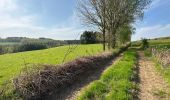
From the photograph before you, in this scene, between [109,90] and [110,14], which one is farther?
[110,14]

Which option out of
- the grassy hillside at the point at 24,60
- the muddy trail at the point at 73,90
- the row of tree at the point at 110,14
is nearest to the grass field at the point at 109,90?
the muddy trail at the point at 73,90

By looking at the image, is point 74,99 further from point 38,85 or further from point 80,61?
point 80,61

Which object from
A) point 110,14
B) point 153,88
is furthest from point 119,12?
point 153,88

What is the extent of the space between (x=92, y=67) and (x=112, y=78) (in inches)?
145

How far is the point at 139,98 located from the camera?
11398mm

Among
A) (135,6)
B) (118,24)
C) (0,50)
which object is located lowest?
(0,50)

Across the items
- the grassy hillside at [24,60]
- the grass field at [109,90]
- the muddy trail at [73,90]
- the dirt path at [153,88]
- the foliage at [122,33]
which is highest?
the foliage at [122,33]

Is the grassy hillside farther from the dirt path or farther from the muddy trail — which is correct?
the dirt path

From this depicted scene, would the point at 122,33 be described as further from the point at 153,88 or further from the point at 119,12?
the point at 153,88

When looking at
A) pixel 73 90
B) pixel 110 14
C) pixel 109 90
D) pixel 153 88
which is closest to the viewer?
pixel 109 90

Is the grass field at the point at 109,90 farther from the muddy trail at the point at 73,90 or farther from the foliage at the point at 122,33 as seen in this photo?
the foliage at the point at 122,33

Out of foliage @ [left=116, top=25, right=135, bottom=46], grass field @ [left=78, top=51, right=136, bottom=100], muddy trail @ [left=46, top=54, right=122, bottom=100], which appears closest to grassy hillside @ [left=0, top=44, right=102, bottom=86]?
muddy trail @ [left=46, top=54, right=122, bottom=100]

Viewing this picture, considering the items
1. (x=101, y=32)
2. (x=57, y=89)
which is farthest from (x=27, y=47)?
(x=57, y=89)

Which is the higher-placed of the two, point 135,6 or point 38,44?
point 135,6
